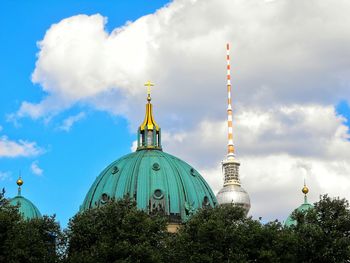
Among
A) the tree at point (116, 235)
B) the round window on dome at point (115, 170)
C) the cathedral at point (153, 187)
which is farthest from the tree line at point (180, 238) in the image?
the round window on dome at point (115, 170)

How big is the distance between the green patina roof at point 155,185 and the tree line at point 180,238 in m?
43.3

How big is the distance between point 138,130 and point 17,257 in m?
77.1

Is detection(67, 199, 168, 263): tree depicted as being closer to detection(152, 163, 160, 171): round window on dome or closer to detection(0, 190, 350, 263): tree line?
detection(0, 190, 350, 263): tree line

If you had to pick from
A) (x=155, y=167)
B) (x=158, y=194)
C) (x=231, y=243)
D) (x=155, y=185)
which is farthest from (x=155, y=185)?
(x=231, y=243)

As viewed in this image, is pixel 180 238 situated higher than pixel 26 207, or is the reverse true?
pixel 26 207

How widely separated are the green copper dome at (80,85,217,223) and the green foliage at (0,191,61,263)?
4360cm

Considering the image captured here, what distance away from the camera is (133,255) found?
108625 mm

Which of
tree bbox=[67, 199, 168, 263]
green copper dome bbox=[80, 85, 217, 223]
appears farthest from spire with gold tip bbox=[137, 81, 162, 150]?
tree bbox=[67, 199, 168, 263]

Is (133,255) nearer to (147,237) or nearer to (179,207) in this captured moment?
(147,237)

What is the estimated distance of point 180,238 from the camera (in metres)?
111

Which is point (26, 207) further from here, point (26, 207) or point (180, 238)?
point (180, 238)

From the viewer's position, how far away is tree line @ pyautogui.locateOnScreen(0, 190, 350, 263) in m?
108

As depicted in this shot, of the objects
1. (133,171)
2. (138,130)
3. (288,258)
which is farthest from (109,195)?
(288,258)

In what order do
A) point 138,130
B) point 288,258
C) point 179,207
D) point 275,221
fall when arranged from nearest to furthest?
point 288,258
point 275,221
point 179,207
point 138,130
